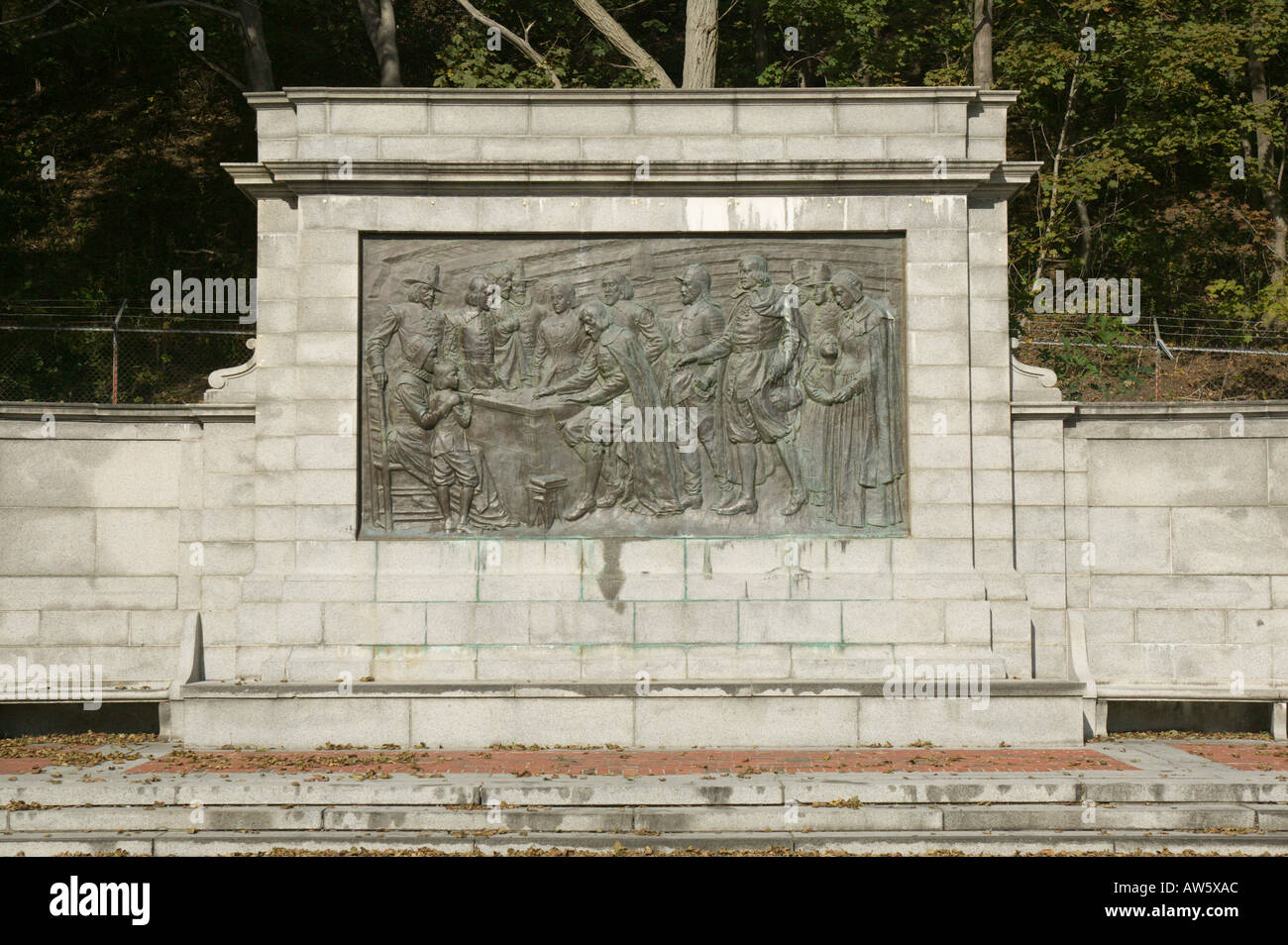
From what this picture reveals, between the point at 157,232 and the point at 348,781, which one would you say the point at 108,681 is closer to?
the point at 348,781

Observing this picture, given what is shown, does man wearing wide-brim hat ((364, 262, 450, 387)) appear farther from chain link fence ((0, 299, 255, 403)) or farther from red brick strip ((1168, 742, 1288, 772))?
red brick strip ((1168, 742, 1288, 772))

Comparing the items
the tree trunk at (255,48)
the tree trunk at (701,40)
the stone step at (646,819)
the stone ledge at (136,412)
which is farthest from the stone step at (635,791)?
the tree trunk at (255,48)

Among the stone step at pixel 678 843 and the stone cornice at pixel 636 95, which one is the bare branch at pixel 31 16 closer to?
the stone cornice at pixel 636 95

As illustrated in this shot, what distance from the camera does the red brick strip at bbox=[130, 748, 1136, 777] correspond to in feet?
41.0

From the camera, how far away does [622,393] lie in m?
14.9

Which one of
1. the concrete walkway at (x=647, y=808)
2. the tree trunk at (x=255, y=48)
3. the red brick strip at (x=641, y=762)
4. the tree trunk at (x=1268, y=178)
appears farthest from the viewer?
the tree trunk at (x=1268, y=178)

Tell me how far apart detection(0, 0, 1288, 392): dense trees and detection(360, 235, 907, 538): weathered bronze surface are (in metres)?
12.9

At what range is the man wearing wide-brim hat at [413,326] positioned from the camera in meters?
14.8

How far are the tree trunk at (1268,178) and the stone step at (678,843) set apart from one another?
21.9 metres

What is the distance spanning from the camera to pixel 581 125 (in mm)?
14922

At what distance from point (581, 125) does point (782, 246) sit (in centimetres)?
268

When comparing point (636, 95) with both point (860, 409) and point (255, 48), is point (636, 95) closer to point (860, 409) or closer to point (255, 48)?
point (860, 409)

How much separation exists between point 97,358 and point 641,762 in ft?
50.9

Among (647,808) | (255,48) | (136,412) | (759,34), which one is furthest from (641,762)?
(759,34)
